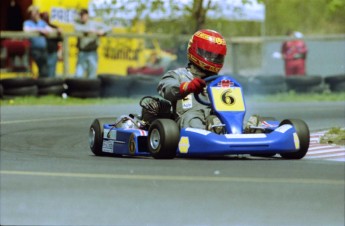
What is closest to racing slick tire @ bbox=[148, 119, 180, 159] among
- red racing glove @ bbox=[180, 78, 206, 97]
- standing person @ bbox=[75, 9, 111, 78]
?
red racing glove @ bbox=[180, 78, 206, 97]

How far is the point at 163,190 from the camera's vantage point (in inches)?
257

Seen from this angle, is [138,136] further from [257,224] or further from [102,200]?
[257,224]

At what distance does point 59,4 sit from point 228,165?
14408mm

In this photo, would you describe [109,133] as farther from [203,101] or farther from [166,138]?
[166,138]

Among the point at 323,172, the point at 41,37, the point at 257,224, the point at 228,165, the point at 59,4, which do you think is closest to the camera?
the point at 257,224

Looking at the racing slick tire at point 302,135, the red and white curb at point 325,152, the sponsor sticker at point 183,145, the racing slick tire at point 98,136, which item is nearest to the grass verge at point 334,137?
the red and white curb at point 325,152

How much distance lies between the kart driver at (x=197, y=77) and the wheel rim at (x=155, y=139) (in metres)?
0.24

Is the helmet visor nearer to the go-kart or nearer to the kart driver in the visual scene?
the kart driver

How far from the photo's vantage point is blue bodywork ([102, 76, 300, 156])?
25.2 feet

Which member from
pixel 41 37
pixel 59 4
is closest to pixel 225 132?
pixel 41 37

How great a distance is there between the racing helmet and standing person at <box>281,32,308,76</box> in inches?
513

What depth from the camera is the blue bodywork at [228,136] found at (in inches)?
303

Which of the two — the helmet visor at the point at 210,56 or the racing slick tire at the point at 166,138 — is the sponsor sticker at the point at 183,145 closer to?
the racing slick tire at the point at 166,138

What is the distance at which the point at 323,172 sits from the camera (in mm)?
7293
